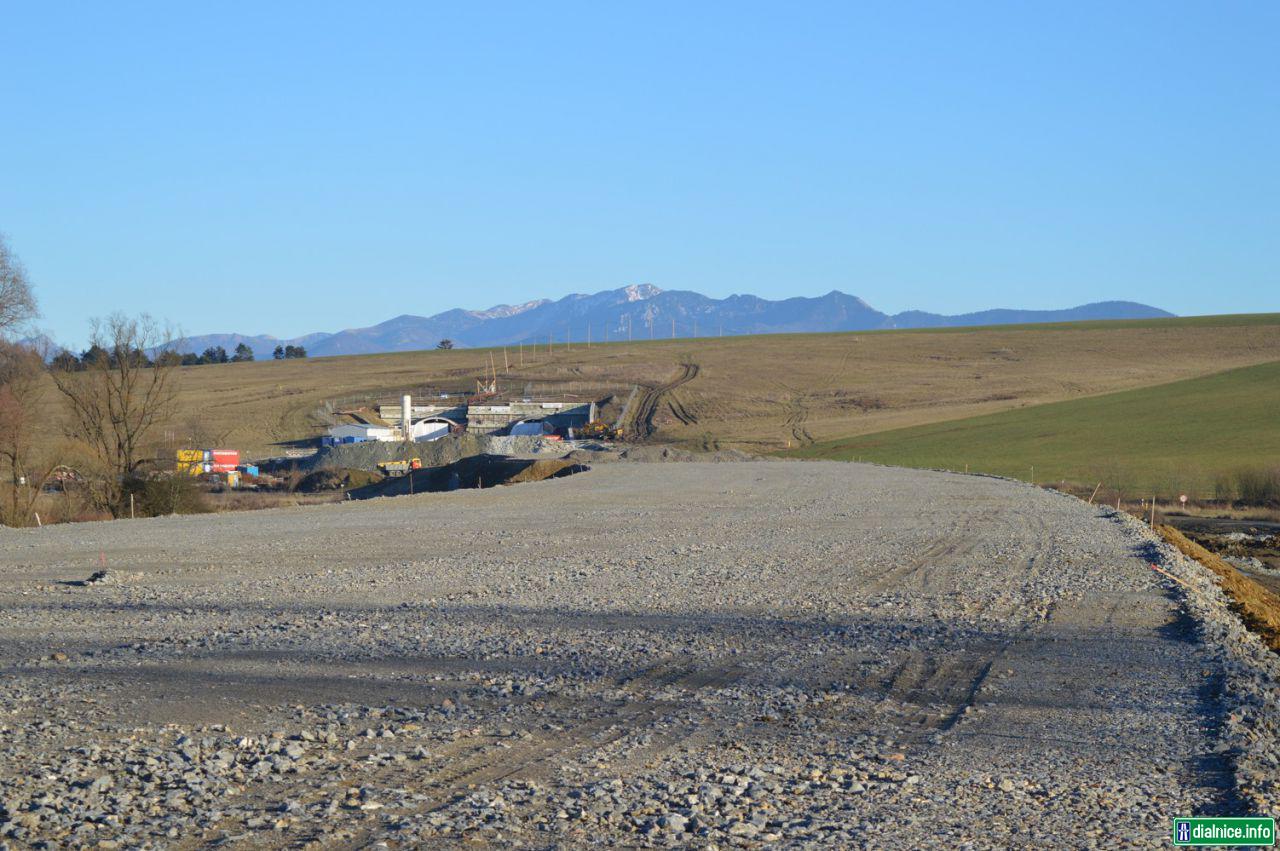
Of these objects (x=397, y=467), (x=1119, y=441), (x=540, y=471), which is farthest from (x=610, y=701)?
(x=1119, y=441)

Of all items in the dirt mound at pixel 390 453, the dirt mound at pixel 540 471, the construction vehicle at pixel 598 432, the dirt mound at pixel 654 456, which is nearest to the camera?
the dirt mound at pixel 540 471

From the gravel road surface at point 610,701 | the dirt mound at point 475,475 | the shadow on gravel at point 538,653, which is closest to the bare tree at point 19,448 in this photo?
the dirt mound at point 475,475

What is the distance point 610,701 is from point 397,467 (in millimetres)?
49710

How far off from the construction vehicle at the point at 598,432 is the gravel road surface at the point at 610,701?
5298 centimetres

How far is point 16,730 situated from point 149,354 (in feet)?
139

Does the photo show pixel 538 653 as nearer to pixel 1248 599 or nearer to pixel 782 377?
pixel 1248 599

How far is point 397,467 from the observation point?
192ft

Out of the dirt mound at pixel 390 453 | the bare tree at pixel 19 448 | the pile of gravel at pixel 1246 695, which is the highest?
the bare tree at pixel 19 448

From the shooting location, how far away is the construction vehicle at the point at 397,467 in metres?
57.6

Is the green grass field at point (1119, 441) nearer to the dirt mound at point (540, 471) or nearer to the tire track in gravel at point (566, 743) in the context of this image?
the dirt mound at point (540, 471)

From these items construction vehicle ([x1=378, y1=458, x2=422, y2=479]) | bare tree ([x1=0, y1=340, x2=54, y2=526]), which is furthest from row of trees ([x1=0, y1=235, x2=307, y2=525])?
construction vehicle ([x1=378, y1=458, x2=422, y2=479])

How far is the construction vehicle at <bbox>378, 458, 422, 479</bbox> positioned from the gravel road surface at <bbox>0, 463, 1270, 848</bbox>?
116 ft

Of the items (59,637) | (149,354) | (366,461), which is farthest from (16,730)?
(366,461)

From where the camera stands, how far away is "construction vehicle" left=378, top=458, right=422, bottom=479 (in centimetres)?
5759
